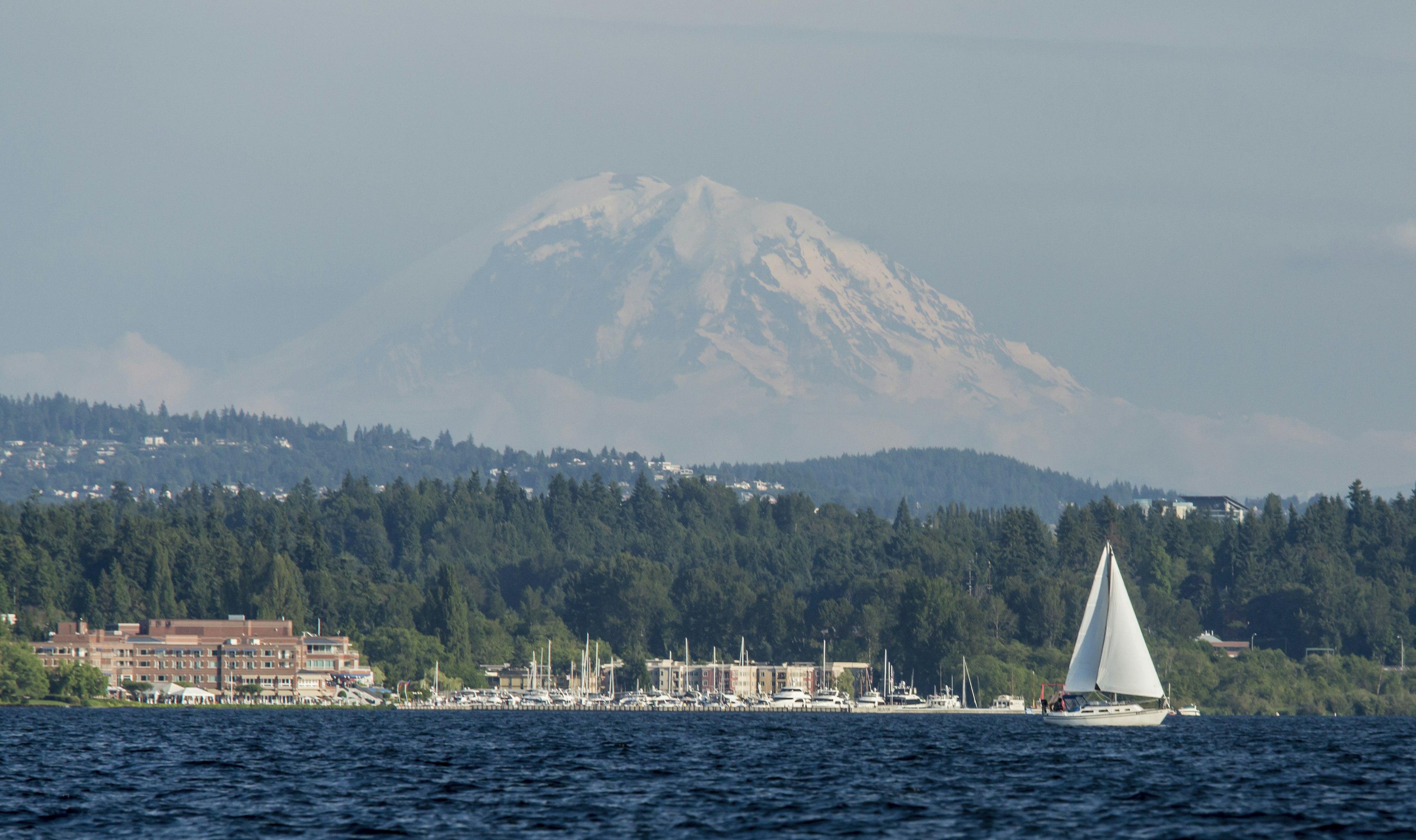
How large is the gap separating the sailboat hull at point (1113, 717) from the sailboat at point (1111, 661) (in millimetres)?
38

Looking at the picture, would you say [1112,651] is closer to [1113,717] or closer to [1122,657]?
[1122,657]

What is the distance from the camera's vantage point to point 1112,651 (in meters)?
144

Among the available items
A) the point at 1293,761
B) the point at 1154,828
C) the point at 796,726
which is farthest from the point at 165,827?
the point at 796,726

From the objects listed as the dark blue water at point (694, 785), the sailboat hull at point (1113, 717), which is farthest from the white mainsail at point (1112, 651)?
the dark blue water at point (694, 785)

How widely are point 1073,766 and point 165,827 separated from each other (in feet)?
158

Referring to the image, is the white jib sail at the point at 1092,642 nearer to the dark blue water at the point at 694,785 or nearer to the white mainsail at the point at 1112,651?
the white mainsail at the point at 1112,651

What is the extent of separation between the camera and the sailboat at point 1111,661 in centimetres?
14338

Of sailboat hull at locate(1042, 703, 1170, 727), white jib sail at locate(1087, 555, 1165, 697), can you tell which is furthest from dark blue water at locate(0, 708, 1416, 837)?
Result: sailboat hull at locate(1042, 703, 1170, 727)

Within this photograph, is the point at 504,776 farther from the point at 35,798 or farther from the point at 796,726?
the point at 796,726

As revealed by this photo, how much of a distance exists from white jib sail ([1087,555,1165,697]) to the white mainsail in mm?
27

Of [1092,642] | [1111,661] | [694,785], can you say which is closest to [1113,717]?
[1111,661]

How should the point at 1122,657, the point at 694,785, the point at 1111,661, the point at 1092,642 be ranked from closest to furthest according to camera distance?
1. the point at 694,785
2. the point at 1111,661
3. the point at 1122,657
4. the point at 1092,642

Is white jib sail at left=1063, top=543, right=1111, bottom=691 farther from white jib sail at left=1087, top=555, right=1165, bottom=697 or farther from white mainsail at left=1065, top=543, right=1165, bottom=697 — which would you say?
white jib sail at left=1087, top=555, right=1165, bottom=697

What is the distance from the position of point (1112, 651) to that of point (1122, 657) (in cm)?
101
